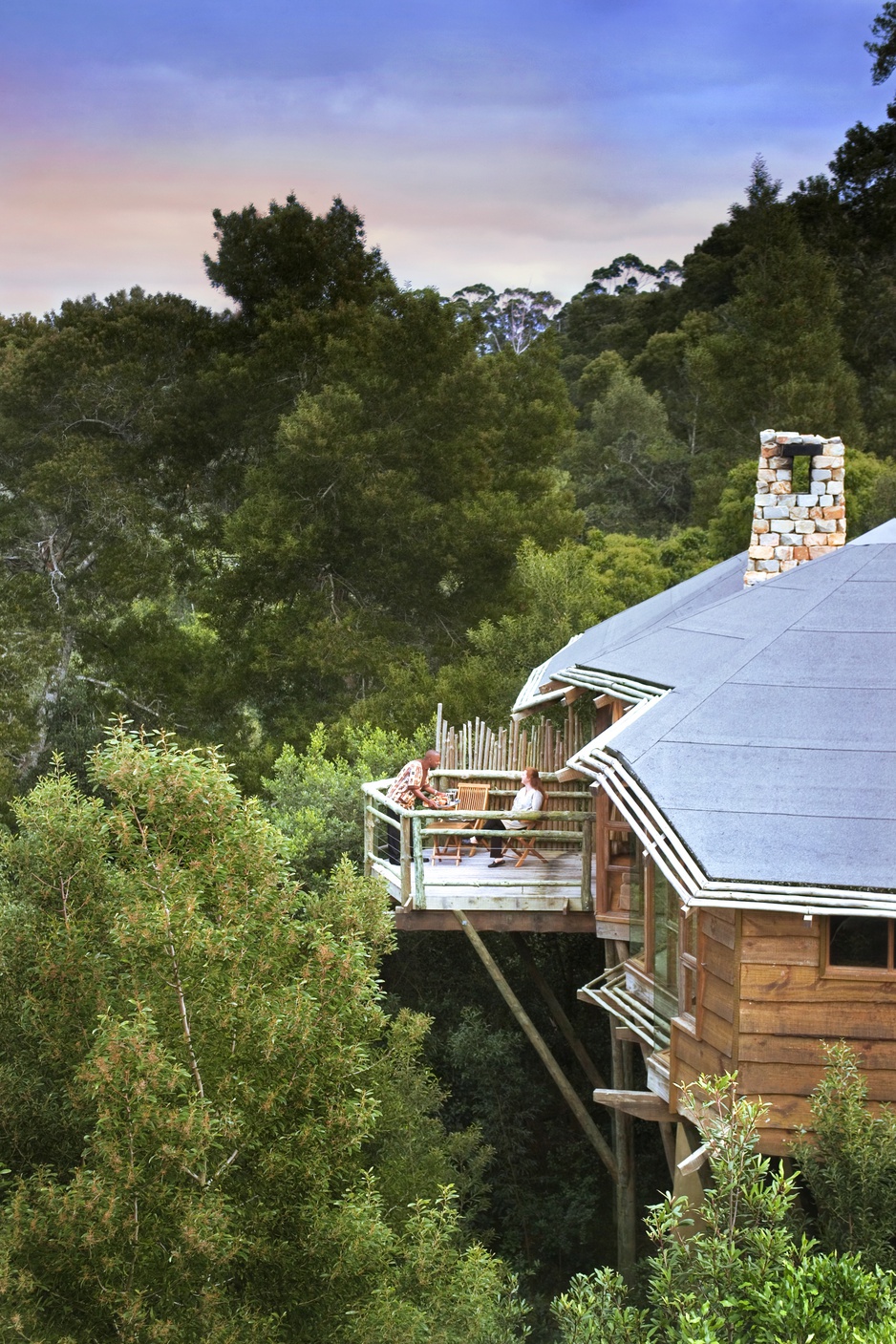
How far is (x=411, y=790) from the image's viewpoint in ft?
47.3

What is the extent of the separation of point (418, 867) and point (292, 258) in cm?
2328

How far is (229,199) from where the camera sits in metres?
34.6

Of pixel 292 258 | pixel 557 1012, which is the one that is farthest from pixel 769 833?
pixel 292 258

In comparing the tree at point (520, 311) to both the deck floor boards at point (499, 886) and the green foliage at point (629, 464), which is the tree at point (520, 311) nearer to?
the green foliage at point (629, 464)

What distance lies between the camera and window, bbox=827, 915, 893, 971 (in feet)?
30.6

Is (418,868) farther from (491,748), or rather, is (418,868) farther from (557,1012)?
(557,1012)

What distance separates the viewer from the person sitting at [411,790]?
14.4 meters

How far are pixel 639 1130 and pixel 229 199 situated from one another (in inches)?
1025

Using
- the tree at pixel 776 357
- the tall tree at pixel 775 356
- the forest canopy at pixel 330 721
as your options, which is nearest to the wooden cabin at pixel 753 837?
the forest canopy at pixel 330 721

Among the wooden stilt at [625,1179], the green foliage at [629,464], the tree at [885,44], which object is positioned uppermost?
the tree at [885,44]

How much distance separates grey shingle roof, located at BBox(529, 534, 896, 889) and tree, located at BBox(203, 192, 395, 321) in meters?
22.7

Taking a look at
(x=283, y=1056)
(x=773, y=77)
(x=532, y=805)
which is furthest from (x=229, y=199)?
(x=283, y=1056)

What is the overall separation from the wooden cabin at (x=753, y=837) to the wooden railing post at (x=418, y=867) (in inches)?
0.9

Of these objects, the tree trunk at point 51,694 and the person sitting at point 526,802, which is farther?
the tree trunk at point 51,694
